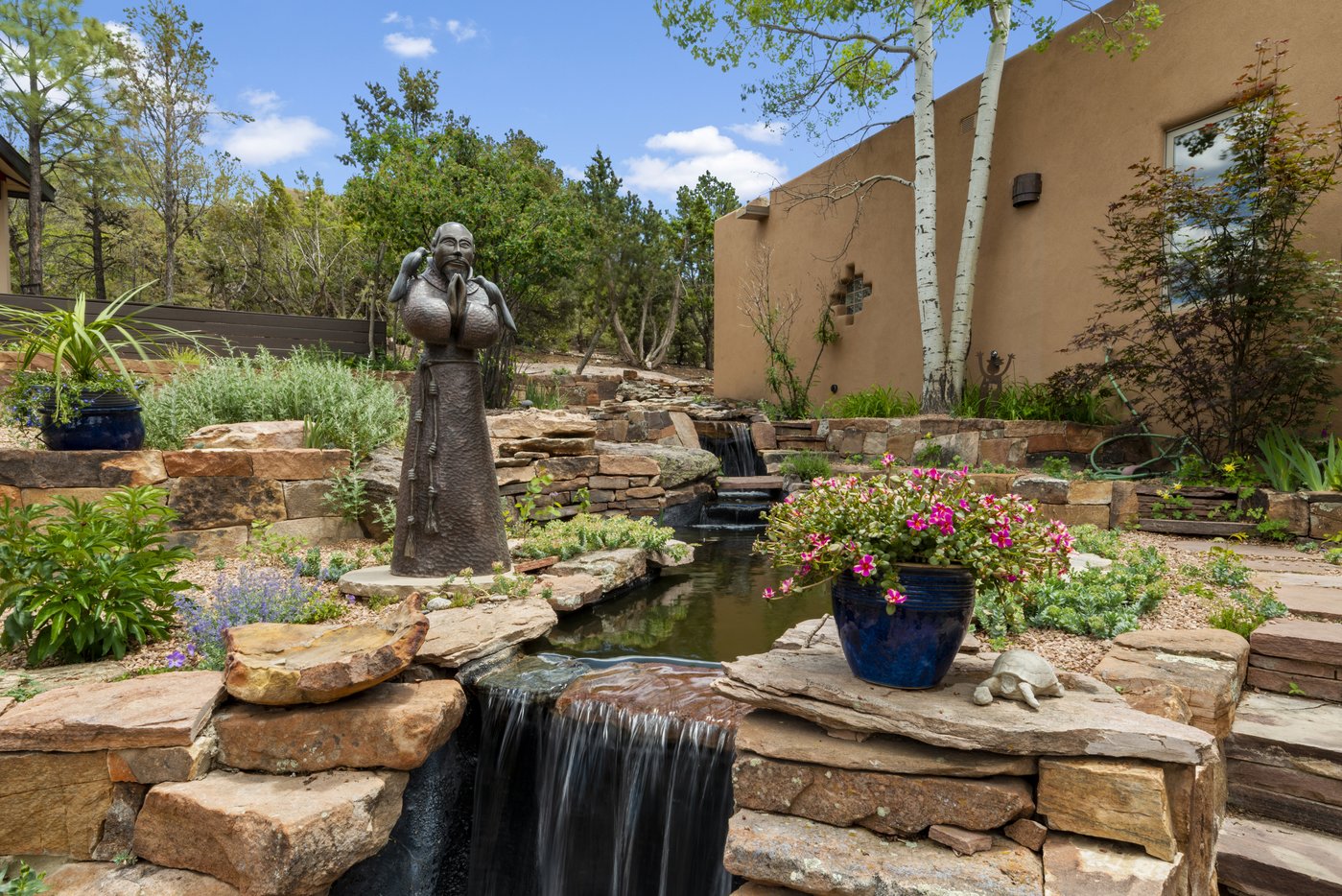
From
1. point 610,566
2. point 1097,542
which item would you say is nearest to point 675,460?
point 610,566

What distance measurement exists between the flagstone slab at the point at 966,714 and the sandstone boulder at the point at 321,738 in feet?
3.88

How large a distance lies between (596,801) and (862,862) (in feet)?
4.14

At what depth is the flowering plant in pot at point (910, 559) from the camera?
2.17 metres

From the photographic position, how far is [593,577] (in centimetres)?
482

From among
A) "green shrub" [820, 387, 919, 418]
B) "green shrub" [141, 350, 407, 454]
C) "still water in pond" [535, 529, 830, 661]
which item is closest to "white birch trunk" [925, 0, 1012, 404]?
"green shrub" [820, 387, 919, 418]

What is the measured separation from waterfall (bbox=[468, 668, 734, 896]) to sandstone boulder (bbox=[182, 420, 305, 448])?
10.1 ft

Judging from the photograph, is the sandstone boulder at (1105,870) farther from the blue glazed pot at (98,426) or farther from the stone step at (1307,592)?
the blue glazed pot at (98,426)

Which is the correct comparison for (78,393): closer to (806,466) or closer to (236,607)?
(236,607)

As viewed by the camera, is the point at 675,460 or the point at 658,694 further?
the point at 675,460

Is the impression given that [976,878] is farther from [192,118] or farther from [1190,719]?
[192,118]

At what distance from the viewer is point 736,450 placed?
10016 mm

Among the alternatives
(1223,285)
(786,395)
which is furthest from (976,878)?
(786,395)

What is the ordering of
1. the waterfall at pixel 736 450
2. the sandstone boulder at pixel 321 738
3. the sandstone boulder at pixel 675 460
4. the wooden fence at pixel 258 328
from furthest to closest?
the wooden fence at pixel 258 328
the waterfall at pixel 736 450
the sandstone boulder at pixel 675 460
the sandstone boulder at pixel 321 738

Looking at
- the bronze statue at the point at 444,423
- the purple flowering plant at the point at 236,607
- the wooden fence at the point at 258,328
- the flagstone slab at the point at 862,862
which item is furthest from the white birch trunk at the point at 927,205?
the wooden fence at the point at 258,328
